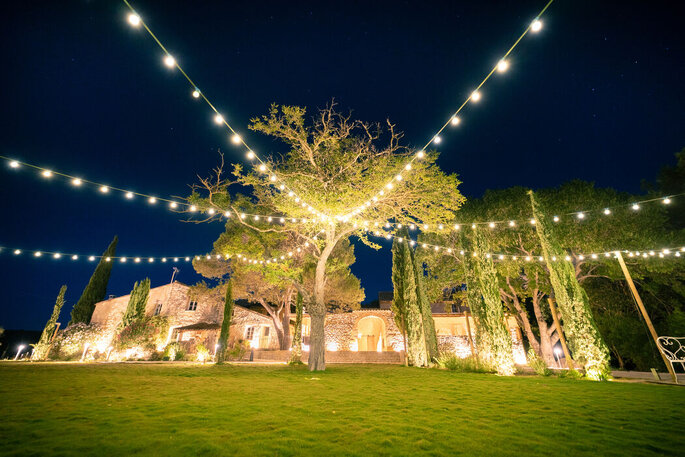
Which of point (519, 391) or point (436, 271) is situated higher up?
point (436, 271)

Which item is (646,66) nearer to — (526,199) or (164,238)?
(526,199)

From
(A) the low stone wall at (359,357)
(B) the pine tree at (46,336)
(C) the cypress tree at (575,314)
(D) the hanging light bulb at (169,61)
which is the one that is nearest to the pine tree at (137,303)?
(B) the pine tree at (46,336)

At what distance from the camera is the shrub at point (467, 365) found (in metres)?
8.61

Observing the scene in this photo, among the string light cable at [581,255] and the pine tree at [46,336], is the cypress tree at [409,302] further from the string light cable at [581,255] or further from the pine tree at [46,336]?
the pine tree at [46,336]

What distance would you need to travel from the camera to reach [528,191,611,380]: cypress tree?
7.30 meters

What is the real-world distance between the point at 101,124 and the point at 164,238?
88.5 ft

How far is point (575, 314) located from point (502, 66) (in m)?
7.99

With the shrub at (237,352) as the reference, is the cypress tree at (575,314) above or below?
above

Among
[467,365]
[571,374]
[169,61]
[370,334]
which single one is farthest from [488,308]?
[370,334]

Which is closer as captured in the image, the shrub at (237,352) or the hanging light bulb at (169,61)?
the hanging light bulb at (169,61)

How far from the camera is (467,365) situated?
29.9ft

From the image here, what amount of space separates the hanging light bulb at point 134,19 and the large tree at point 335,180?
244 inches

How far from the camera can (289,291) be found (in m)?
20.0

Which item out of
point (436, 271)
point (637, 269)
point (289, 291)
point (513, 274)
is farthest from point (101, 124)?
point (637, 269)
